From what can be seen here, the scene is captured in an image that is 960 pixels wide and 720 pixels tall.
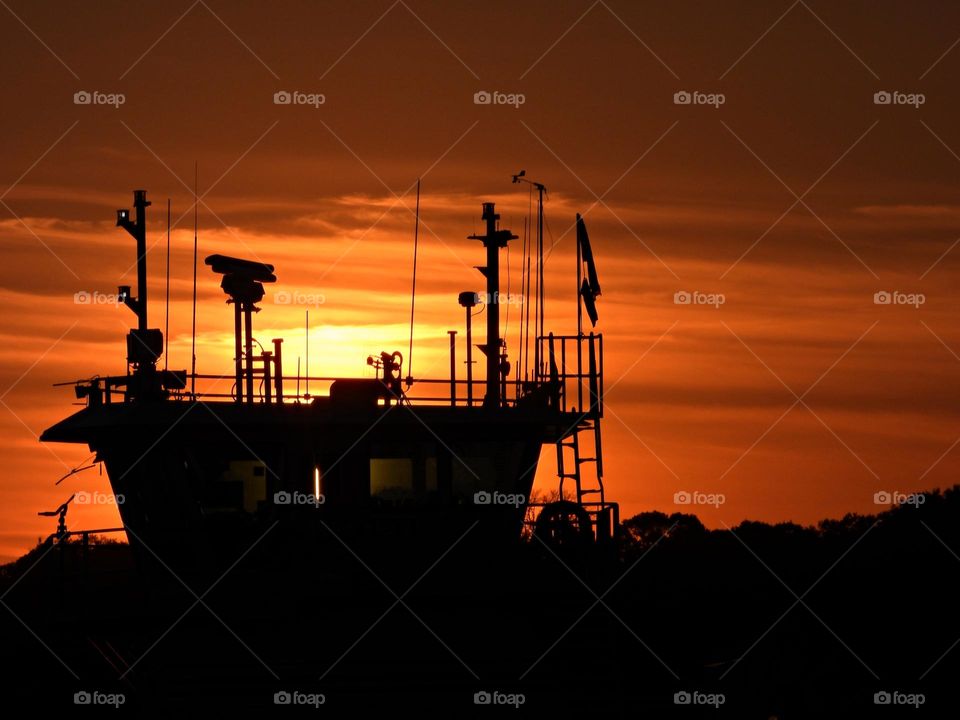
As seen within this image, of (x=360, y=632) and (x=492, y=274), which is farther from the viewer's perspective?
(x=492, y=274)

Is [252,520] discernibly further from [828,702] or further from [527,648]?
[828,702]

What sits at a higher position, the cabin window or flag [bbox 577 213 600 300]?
flag [bbox 577 213 600 300]

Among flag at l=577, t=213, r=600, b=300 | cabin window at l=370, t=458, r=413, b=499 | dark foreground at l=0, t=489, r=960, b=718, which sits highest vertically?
flag at l=577, t=213, r=600, b=300

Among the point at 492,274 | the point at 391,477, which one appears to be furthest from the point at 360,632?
the point at 492,274

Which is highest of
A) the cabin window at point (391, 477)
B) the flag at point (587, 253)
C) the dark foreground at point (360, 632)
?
the flag at point (587, 253)

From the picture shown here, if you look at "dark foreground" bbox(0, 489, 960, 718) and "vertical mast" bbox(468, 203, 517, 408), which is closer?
"dark foreground" bbox(0, 489, 960, 718)

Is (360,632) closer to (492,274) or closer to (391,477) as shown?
(391,477)

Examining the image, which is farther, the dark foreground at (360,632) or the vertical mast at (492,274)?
the vertical mast at (492,274)

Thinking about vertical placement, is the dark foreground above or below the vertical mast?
below

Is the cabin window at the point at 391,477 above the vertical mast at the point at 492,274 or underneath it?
underneath

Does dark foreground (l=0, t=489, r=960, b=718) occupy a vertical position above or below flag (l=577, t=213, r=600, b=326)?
below

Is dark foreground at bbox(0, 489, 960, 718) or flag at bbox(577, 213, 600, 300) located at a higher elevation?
flag at bbox(577, 213, 600, 300)

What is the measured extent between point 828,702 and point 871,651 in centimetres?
1234

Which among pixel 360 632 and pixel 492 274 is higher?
pixel 492 274
